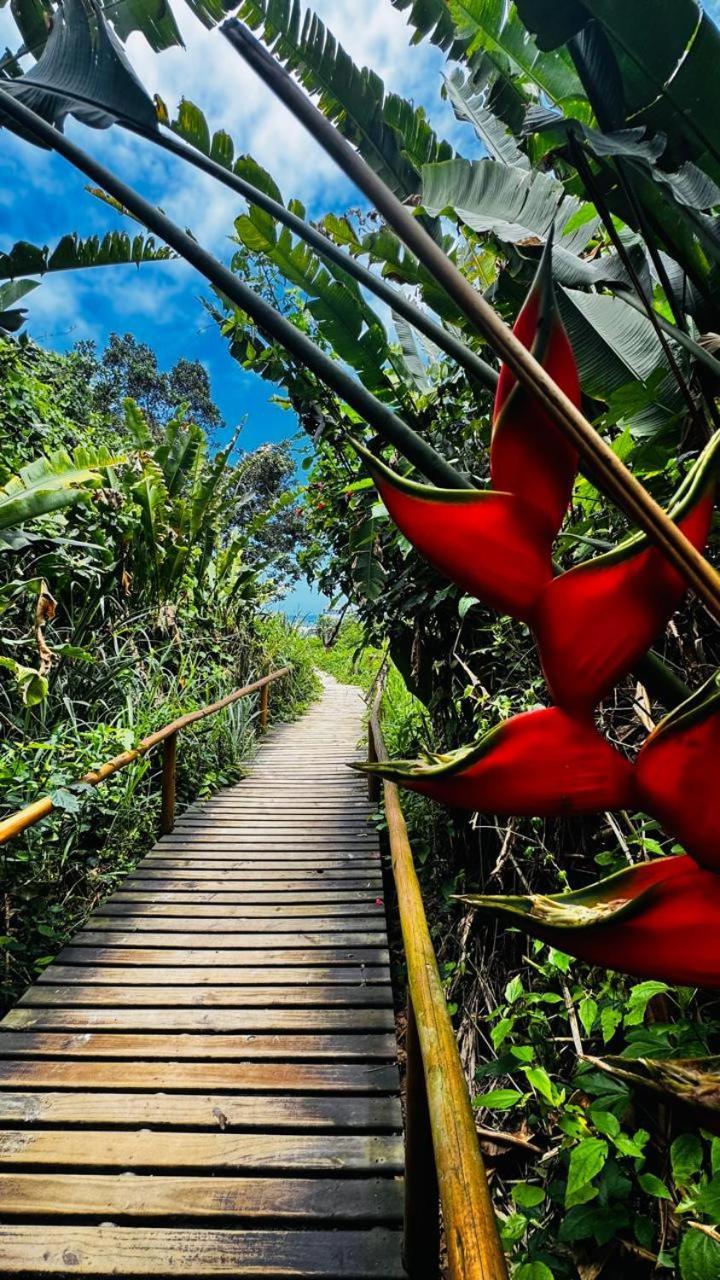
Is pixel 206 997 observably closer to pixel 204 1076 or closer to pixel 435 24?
pixel 204 1076

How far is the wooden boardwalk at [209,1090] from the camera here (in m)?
1.42

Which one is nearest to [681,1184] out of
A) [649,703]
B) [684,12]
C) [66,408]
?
[649,703]

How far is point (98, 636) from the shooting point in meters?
4.34

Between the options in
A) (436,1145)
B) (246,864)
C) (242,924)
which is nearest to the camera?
(436,1145)

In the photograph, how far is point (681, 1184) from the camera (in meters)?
1.05

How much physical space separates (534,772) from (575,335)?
1.37 meters

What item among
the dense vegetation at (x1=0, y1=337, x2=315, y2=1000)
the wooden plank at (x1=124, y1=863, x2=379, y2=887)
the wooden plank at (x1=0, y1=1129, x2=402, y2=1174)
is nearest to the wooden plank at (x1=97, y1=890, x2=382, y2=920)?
the wooden plank at (x1=124, y1=863, x2=379, y2=887)

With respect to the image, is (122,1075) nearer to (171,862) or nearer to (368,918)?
(368,918)

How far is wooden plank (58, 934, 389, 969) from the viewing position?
249 centimetres

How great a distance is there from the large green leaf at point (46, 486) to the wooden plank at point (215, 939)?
6.47 ft

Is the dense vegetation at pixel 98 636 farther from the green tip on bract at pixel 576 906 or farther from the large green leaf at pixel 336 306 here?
the green tip on bract at pixel 576 906

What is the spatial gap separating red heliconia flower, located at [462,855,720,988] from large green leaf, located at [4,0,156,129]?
686mm

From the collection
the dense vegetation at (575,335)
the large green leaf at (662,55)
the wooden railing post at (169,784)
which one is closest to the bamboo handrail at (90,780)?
the wooden railing post at (169,784)

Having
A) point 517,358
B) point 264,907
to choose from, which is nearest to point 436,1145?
point 517,358
